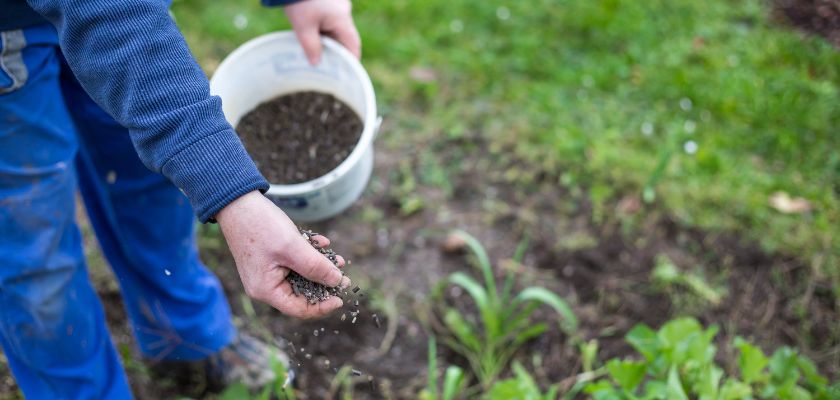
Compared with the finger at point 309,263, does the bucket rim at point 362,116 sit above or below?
below

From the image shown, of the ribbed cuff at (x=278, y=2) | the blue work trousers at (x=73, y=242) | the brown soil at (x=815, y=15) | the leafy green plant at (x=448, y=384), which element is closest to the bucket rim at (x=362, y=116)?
the ribbed cuff at (x=278, y=2)

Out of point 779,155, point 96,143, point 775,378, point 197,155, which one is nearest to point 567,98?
point 779,155

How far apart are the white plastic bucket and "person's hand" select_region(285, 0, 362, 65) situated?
35mm

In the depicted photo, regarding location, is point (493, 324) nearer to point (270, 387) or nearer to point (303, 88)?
point (270, 387)

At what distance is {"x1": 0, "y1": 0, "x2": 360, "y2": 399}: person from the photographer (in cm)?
115

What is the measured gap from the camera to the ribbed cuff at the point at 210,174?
114 centimetres

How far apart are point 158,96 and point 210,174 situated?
0.15m

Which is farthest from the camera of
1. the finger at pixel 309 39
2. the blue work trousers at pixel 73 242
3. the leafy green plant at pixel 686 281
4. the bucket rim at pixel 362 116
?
the leafy green plant at pixel 686 281

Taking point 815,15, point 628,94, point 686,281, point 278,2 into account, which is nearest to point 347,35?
point 278,2

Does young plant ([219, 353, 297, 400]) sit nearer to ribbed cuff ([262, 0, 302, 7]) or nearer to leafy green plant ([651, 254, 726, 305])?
ribbed cuff ([262, 0, 302, 7])

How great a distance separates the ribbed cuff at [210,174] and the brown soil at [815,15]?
118 inches

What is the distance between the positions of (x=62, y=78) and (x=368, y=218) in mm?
1198

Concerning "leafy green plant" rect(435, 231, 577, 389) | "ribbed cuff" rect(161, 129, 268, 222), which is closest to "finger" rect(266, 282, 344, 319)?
"ribbed cuff" rect(161, 129, 268, 222)

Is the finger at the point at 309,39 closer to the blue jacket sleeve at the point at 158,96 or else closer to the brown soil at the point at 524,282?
the blue jacket sleeve at the point at 158,96
